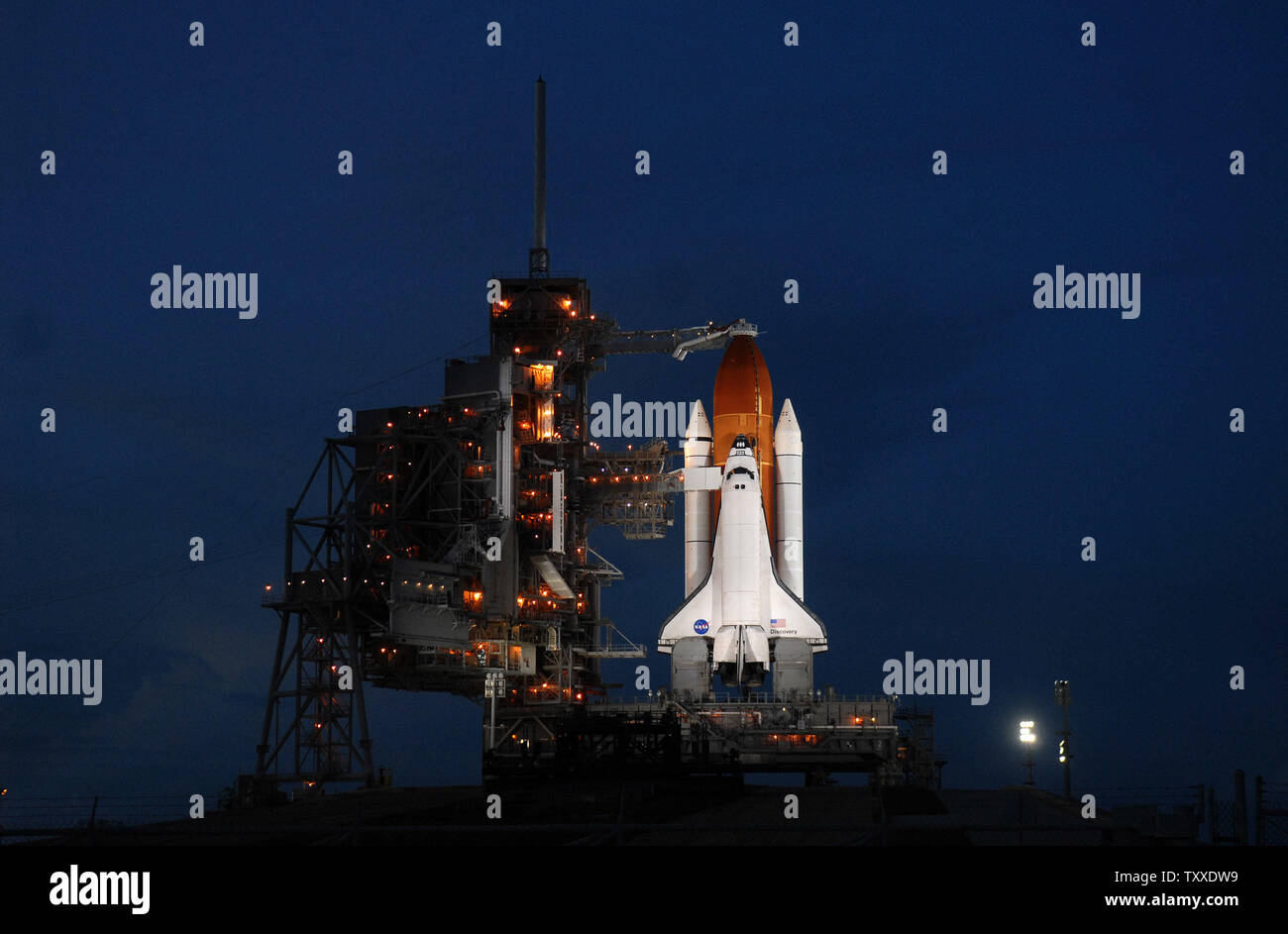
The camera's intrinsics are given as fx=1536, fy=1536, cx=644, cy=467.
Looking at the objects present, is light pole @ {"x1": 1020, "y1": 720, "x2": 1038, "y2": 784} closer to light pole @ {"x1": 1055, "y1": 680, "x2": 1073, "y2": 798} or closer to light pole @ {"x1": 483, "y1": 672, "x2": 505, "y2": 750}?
light pole @ {"x1": 1055, "y1": 680, "x2": 1073, "y2": 798}

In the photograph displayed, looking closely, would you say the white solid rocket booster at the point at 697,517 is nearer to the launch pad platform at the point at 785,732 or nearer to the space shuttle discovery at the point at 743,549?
the space shuttle discovery at the point at 743,549

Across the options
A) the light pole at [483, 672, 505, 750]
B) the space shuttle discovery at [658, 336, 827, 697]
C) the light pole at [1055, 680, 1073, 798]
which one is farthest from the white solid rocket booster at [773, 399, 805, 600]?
the light pole at [1055, 680, 1073, 798]

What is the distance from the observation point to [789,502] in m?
83.0

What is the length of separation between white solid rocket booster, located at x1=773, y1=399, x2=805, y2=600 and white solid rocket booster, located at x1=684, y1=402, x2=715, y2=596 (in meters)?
3.88

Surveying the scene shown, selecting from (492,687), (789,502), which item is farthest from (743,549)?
(492,687)

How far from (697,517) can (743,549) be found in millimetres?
7550

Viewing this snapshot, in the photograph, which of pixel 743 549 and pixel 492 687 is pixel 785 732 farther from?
pixel 492 687

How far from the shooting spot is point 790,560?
82188 mm

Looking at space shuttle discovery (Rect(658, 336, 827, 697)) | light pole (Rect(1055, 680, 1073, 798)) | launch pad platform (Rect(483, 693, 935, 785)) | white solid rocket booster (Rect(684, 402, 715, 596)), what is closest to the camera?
light pole (Rect(1055, 680, 1073, 798))

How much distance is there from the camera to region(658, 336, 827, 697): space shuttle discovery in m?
77.2

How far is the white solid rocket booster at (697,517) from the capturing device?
83.9 metres

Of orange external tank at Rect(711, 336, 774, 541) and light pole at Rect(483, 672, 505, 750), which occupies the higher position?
orange external tank at Rect(711, 336, 774, 541)
